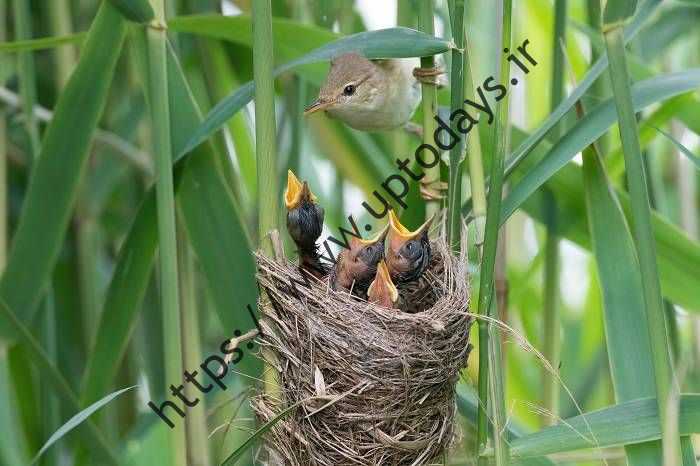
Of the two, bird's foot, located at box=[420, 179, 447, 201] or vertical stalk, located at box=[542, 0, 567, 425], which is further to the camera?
vertical stalk, located at box=[542, 0, 567, 425]

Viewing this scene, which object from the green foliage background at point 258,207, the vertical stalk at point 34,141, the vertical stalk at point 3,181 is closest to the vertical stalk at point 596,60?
the green foliage background at point 258,207

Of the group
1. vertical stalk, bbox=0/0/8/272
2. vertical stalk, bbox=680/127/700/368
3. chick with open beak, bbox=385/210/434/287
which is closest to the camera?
chick with open beak, bbox=385/210/434/287

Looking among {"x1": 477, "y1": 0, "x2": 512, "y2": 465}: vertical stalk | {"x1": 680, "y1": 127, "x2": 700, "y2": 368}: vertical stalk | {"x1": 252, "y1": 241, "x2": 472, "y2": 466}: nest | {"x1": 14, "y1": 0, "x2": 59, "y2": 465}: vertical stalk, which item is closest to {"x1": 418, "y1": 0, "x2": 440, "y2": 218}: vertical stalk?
{"x1": 477, "y1": 0, "x2": 512, "y2": 465}: vertical stalk

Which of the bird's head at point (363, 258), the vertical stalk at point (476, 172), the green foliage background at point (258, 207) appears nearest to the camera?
the green foliage background at point (258, 207)

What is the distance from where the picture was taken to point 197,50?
1751 mm

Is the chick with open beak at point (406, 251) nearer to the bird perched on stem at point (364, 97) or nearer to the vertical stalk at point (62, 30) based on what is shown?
the bird perched on stem at point (364, 97)

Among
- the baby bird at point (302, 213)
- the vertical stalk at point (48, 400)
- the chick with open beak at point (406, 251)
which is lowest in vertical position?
the vertical stalk at point (48, 400)

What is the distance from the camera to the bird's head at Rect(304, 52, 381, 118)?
1.77 metres

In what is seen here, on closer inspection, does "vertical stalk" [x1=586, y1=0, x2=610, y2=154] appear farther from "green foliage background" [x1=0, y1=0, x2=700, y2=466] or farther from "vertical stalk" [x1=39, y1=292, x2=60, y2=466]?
"vertical stalk" [x1=39, y1=292, x2=60, y2=466]

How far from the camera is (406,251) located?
151cm

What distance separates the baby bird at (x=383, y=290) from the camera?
152 cm

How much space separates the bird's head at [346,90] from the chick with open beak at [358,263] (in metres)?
0.25

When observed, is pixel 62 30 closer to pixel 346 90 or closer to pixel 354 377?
pixel 346 90

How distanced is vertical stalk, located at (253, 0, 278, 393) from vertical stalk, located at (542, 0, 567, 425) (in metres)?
0.59
